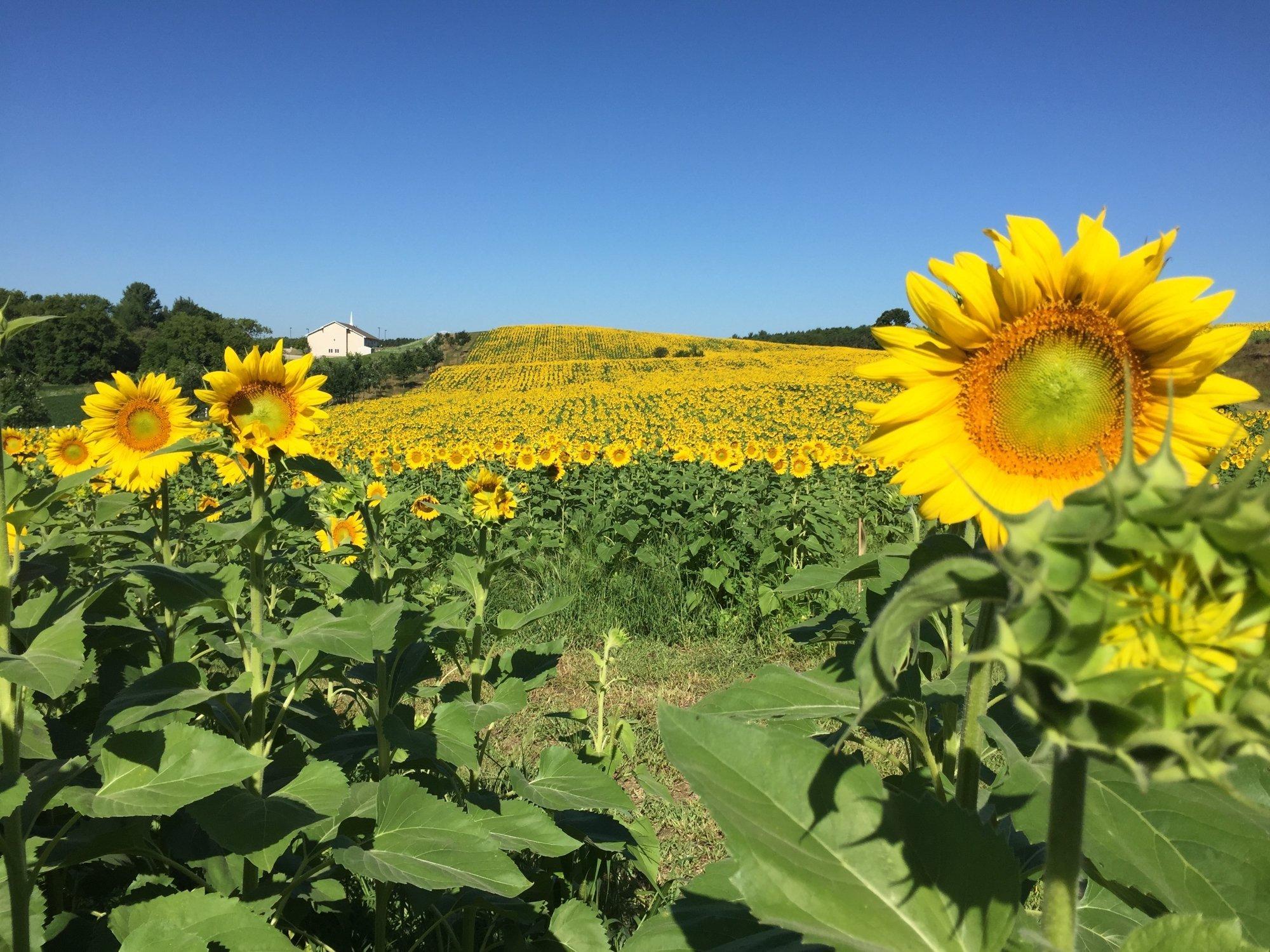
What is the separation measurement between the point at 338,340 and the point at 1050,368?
83.5 meters

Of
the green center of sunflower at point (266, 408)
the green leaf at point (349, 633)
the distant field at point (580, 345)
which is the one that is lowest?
the green leaf at point (349, 633)

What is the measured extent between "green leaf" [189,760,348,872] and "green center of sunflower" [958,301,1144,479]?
1619 mm

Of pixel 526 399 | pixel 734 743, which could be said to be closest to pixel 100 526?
pixel 734 743

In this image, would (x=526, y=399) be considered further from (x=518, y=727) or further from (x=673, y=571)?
(x=518, y=727)

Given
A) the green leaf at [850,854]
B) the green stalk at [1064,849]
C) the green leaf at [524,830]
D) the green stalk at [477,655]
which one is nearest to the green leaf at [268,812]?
the green leaf at [524,830]

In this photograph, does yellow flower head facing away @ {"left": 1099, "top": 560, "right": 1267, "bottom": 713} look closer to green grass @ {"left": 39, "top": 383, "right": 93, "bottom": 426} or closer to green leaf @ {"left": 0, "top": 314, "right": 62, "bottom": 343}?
green leaf @ {"left": 0, "top": 314, "right": 62, "bottom": 343}

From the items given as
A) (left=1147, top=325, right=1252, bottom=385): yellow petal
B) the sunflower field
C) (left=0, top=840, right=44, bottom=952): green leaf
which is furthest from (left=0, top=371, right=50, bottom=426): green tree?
(left=1147, top=325, right=1252, bottom=385): yellow petal

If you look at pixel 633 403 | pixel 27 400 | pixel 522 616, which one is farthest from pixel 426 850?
pixel 633 403

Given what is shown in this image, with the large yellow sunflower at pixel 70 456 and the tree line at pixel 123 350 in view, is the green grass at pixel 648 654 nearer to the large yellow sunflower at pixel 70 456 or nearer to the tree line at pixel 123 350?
the large yellow sunflower at pixel 70 456

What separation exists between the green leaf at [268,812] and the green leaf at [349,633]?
0.99ft

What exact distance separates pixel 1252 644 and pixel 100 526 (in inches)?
139

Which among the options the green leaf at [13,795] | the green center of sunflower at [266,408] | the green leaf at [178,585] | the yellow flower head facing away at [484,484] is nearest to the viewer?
the green leaf at [13,795]

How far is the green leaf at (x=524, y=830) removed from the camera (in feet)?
6.86

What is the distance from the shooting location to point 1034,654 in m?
0.47
